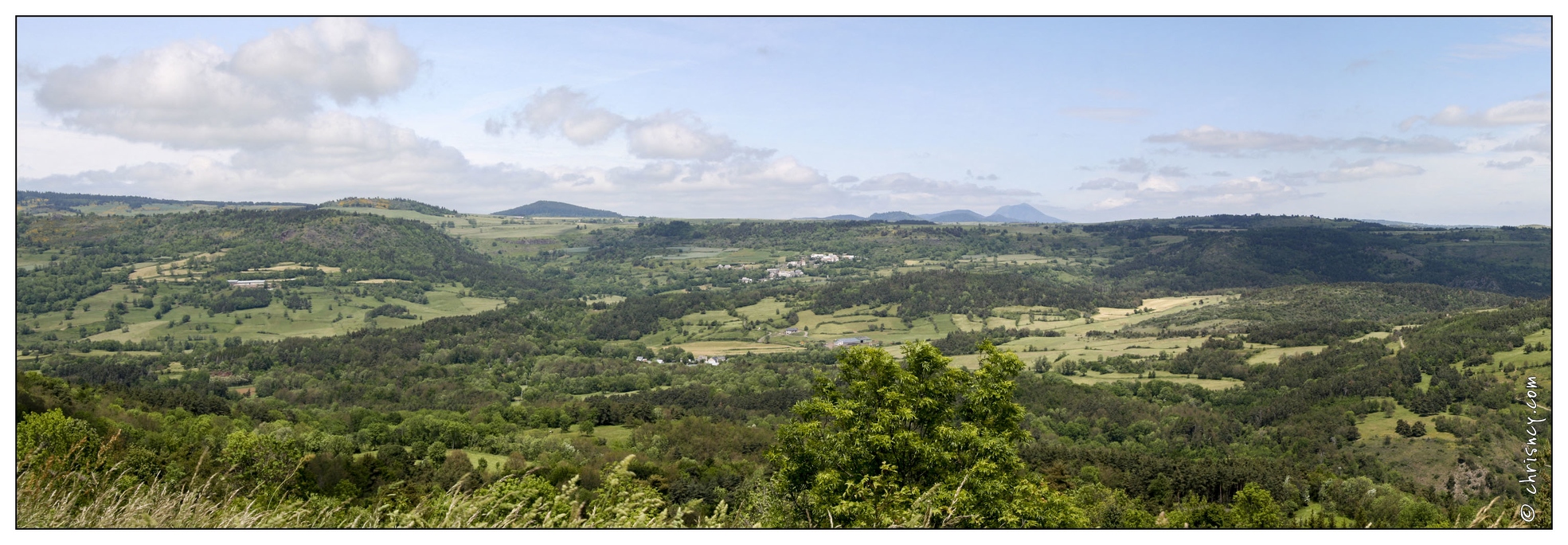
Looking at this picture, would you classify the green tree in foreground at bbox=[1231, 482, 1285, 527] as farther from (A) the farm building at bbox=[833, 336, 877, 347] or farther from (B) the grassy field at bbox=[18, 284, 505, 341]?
(B) the grassy field at bbox=[18, 284, 505, 341]

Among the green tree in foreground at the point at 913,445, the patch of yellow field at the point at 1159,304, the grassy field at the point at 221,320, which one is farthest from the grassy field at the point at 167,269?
the green tree in foreground at the point at 913,445

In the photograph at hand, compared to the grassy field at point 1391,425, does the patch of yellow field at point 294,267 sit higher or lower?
lower

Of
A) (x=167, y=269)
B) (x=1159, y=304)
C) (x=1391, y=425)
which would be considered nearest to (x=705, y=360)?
(x=1391, y=425)

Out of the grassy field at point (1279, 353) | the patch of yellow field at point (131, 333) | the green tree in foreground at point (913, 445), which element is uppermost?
the green tree in foreground at point (913, 445)

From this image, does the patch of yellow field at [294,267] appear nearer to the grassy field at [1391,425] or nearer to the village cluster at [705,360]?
the village cluster at [705,360]

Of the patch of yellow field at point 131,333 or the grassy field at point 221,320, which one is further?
the grassy field at point 221,320

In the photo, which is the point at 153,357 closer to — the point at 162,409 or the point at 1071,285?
the point at 162,409

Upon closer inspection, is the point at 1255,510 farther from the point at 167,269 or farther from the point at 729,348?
the point at 167,269

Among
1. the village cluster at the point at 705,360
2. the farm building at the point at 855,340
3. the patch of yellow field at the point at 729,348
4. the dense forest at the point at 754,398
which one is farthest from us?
the farm building at the point at 855,340

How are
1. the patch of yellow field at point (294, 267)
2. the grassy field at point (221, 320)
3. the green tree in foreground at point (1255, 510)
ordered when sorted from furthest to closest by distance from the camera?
the patch of yellow field at point (294, 267), the grassy field at point (221, 320), the green tree in foreground at point (1255, 510)
